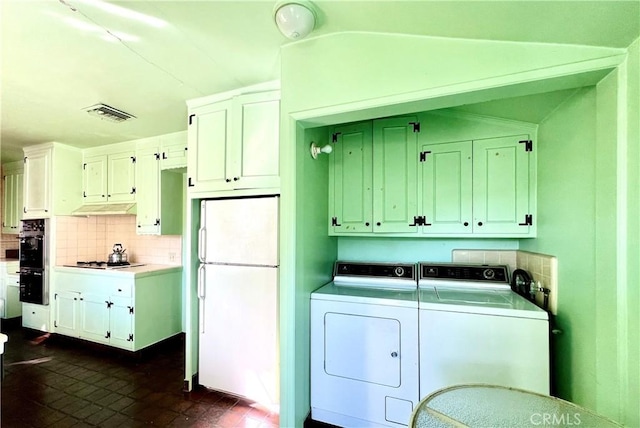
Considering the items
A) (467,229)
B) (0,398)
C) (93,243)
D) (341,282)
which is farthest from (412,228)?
(93,243)

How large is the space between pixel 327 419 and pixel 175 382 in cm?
149

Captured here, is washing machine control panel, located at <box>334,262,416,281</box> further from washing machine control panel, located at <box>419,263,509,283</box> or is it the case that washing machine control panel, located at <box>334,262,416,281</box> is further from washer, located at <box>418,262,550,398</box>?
washer, located at <box>418,262,550,398</box>

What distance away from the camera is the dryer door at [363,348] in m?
1.81

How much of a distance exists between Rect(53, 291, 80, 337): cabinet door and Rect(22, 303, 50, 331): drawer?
251mm

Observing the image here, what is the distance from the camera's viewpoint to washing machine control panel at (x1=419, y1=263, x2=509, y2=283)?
7.08ft

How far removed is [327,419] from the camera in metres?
1.94

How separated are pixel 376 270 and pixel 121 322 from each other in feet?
9.11

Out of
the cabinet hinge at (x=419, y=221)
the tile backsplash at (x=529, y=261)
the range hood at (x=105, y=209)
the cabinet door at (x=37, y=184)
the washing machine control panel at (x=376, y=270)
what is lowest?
the washing machine control panel at (x=376, y=270)

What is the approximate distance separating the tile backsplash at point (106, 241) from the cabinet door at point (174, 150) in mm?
964

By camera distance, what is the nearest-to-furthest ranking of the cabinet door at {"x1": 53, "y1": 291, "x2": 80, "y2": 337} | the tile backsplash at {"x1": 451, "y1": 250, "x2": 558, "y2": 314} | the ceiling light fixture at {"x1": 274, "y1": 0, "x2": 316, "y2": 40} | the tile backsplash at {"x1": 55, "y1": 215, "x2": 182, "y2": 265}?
1. the ceiling light fixture at {"x1": 274, "y1": 0, "x2": 316, "y2": 40}
2. the tile backsplash at {"x1": 451, "y1": 250, "x2": 558, "y2": 314}
3. the cabinet door at {"x1": 53, "y1": 291, "x2": 80, "y2": 337}
4. the tile backsplash at {"x1": 55, "y1": 215, "x2": 182, "y2": 265}

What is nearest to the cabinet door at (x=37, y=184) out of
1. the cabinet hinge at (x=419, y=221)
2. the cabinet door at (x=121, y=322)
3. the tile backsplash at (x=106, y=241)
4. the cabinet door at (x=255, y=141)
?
the tile backsplash at (x=106, y=241)

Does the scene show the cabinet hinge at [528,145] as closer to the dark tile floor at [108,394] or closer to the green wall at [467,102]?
the green wall at [467,102]

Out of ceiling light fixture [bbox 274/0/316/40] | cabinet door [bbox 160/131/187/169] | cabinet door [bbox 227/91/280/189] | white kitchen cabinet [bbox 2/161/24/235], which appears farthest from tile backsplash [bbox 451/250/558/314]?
white kitchen cabinet [bbox 2/161/24/235]

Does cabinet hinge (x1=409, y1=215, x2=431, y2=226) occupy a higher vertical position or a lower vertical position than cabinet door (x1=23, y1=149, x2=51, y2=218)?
lower
